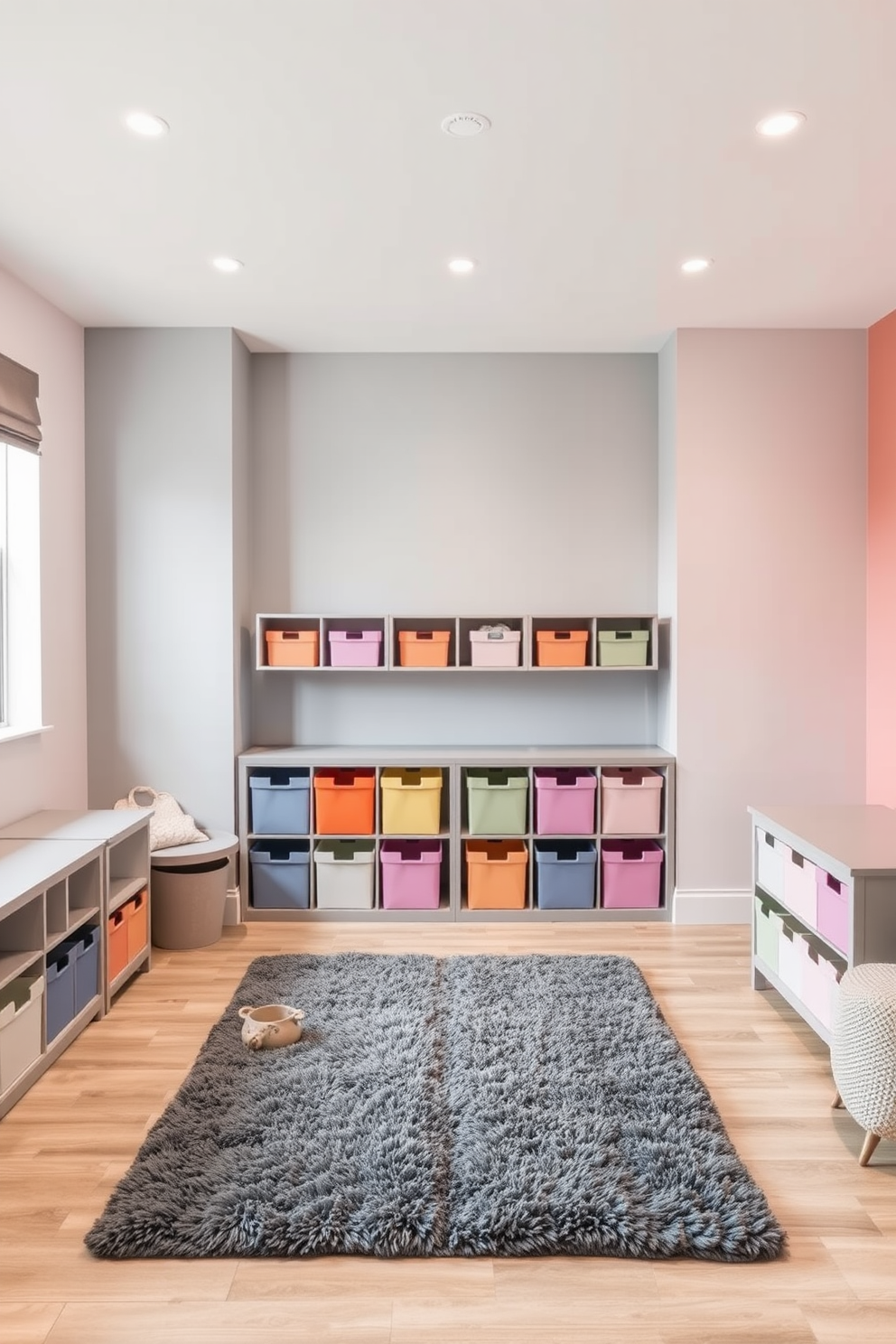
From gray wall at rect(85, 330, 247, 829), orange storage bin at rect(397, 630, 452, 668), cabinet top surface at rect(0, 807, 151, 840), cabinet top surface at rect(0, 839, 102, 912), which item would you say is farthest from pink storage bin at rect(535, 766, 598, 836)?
cabinet top surface at rect(0, 839, 102, 912)

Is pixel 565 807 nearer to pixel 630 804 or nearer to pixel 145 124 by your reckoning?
pixel 630 804

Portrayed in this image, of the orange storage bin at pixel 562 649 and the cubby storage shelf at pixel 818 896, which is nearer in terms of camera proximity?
the cubby storage shelf at pixel 818 896

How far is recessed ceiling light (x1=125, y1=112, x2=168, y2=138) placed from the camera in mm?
2438

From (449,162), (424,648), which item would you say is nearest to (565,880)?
(424,648)

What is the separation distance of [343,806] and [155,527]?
5.05 feet

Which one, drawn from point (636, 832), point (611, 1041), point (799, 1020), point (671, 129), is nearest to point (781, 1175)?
point (611, 1041)

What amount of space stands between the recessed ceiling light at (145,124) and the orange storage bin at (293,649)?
2.25 m

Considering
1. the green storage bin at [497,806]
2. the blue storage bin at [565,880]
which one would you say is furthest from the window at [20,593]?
the blue storage bin at [565,880]

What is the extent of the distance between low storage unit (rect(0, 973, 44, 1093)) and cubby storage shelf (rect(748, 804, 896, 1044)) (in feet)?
7.37

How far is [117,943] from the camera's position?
3.36m

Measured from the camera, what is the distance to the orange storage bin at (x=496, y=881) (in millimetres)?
4262

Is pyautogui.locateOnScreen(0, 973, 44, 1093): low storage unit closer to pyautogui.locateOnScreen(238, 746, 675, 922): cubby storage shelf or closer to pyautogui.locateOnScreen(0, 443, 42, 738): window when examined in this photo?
pyautogui.locateOnScreen(0, 443, 42, 738): window

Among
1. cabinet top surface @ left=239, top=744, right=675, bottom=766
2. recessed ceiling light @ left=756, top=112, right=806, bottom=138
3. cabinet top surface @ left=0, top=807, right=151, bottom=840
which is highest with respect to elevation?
recessed ceiling light @ left=756, top=112, right=806, bottom=138

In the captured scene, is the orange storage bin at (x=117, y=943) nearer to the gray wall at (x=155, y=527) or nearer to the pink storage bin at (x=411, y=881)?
the gray wall at (x=155, y=527)
